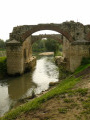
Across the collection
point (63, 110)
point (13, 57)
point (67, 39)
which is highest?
point (67, 39)

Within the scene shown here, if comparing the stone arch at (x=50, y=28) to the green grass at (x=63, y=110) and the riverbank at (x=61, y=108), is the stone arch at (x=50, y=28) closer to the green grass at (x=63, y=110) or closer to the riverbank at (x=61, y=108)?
the riverbank at (x=61, y=108)

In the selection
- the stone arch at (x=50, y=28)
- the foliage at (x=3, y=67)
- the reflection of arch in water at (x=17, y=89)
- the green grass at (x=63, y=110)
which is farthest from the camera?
the foliage at (x=3, y=67)

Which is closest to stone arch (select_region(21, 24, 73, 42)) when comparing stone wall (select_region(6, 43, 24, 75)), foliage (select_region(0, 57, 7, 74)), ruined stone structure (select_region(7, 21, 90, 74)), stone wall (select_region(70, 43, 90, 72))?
ruined stone structure (select_region(7, 21, 90, 74))

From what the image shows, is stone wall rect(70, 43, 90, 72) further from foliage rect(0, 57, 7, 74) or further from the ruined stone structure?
foliage rect(0, 57, 7, 74)

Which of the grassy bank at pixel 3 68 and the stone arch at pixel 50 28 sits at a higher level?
the stone arch at pixel 50 28

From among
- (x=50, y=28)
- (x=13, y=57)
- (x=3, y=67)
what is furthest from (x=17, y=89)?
(x=50, y=28)

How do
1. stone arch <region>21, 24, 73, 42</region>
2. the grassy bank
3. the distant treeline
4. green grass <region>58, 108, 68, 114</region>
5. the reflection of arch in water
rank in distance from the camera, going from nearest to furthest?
green grass <region>58, 108, 68, 114</region> < the reflection of arch in water < stone arch <region>21, 24, 73, 42</region> < the grassy bank < the distant treeline

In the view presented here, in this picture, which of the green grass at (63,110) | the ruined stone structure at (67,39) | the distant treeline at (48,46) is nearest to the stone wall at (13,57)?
the ruined stone structure at (67,39)

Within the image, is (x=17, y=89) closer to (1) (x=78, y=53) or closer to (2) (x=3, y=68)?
(2) (x=3, y=68)

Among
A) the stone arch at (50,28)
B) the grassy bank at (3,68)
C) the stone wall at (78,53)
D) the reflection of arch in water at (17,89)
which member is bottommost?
the reflection of arch in water at (17,89)

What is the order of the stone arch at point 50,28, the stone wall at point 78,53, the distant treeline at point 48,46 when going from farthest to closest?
the distant treeline at point 48,46 < the stone arch at point 50,28 < the stone wall at point 78,53

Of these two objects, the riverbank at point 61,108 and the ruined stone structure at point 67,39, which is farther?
the ruined stone structure at point 67,39

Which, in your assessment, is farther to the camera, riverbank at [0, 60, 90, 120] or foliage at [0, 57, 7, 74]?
foliage at [0, 57, 7, 74]

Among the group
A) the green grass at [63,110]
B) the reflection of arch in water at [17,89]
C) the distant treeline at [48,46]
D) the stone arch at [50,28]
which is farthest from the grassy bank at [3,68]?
the distant treeline at [48,46]
